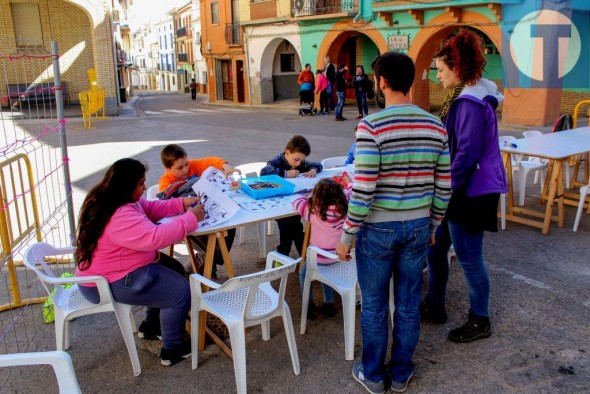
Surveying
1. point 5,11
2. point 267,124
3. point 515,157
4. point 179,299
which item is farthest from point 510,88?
point 5,11

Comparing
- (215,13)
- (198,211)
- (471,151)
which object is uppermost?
(215,13)

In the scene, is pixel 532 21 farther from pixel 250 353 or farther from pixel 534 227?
pixel 250 353

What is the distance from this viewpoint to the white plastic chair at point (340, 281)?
3.20 metres

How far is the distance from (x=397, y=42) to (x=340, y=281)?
14.4 meters

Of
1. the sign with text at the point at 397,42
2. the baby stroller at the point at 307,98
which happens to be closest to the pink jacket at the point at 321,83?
the baby stroller at the point at 307,98

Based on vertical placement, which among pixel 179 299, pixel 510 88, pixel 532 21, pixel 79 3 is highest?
pixel 79 3

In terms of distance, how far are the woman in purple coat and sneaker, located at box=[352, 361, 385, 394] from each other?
0.90m

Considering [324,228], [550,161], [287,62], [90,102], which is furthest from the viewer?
[287,62]

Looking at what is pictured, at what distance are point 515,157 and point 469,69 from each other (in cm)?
405

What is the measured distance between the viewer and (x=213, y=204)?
3.44m

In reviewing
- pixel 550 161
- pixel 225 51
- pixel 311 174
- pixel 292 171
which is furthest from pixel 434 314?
pixel 225 51

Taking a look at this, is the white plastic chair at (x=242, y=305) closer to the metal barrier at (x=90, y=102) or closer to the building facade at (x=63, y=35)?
the metal barrier at (x=90, y=102)

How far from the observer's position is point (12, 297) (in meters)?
4.05

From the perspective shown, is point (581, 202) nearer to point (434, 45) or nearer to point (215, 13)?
point (434, 45)
